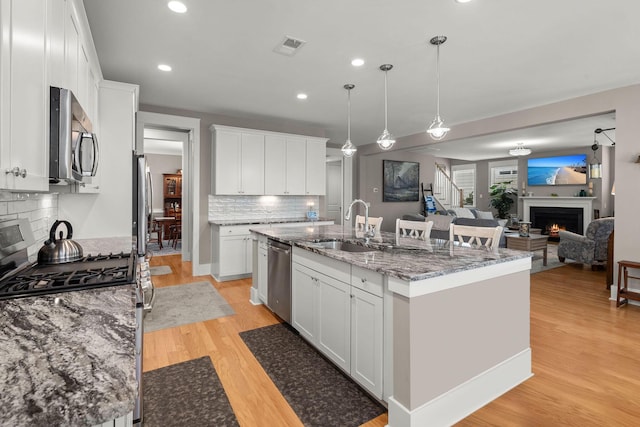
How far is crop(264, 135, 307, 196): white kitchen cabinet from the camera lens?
554 cm

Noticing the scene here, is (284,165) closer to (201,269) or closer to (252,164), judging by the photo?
(252,164)

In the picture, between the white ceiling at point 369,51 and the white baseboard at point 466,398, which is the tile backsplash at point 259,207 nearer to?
the white ceiling at point 369,51

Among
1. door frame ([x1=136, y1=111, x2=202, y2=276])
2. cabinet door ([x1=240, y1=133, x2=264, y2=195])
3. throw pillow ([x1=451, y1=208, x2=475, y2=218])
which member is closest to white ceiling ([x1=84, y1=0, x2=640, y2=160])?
door frame ([x1=136, y1=111, x2=202, y2=276])

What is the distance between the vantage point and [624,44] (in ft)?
9.63

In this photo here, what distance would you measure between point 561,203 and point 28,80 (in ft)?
36.0

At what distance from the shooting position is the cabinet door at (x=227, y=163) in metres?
5.08

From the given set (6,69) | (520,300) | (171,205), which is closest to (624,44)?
(520,300)

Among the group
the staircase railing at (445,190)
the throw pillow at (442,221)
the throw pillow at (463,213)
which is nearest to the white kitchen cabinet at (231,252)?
the throw pillow at (442,221)

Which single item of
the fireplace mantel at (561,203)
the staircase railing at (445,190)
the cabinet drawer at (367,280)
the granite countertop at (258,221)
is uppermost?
the staircase railing at (445,190)

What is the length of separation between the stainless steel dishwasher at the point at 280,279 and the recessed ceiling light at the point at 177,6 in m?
2.07

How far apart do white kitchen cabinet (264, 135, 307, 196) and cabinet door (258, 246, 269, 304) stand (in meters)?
2.10

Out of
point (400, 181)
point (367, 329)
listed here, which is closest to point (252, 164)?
point (367, 329)

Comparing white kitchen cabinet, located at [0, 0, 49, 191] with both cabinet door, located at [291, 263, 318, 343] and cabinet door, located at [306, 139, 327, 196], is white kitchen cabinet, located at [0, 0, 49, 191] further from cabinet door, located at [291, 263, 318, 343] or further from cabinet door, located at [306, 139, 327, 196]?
cabinet door, located at [306, 139, 327, 196]

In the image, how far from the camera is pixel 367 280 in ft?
6.38
